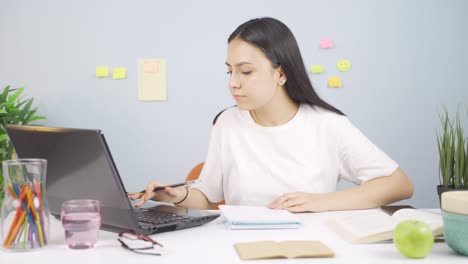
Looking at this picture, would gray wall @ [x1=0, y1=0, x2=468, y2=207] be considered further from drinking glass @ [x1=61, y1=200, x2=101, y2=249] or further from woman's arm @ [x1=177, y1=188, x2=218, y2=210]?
drinking glass @ [x1=61, y1=200, x2=101, y2=249]

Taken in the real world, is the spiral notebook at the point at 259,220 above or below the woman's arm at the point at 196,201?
above

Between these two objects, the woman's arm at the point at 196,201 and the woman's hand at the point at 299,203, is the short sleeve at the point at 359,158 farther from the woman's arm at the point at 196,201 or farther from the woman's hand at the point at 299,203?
the woman's arm at the point at 196,201

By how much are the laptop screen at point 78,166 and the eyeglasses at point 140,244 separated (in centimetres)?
4

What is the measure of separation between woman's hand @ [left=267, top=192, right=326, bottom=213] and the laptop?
22 cm

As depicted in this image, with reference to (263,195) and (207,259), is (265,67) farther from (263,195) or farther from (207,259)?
(207,259)

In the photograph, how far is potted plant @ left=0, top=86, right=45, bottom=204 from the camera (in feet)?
9.86

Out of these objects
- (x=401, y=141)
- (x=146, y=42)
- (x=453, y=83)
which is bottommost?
(x=401, y=141)

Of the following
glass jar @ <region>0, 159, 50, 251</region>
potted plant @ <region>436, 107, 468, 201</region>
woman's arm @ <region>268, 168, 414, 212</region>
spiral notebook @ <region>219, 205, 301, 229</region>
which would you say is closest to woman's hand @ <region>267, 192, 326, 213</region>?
woman's arm @ <region>268, 168, 414, 212</region>

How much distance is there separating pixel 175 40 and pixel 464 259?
2.57m

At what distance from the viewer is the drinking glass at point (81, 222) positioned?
1182 millimetres

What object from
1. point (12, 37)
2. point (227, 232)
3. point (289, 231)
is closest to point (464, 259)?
point (289, 231)

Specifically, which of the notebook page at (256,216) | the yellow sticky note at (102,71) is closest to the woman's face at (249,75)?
the notebook page at (256,216)

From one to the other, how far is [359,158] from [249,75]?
0.45 metres

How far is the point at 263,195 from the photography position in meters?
1.88
